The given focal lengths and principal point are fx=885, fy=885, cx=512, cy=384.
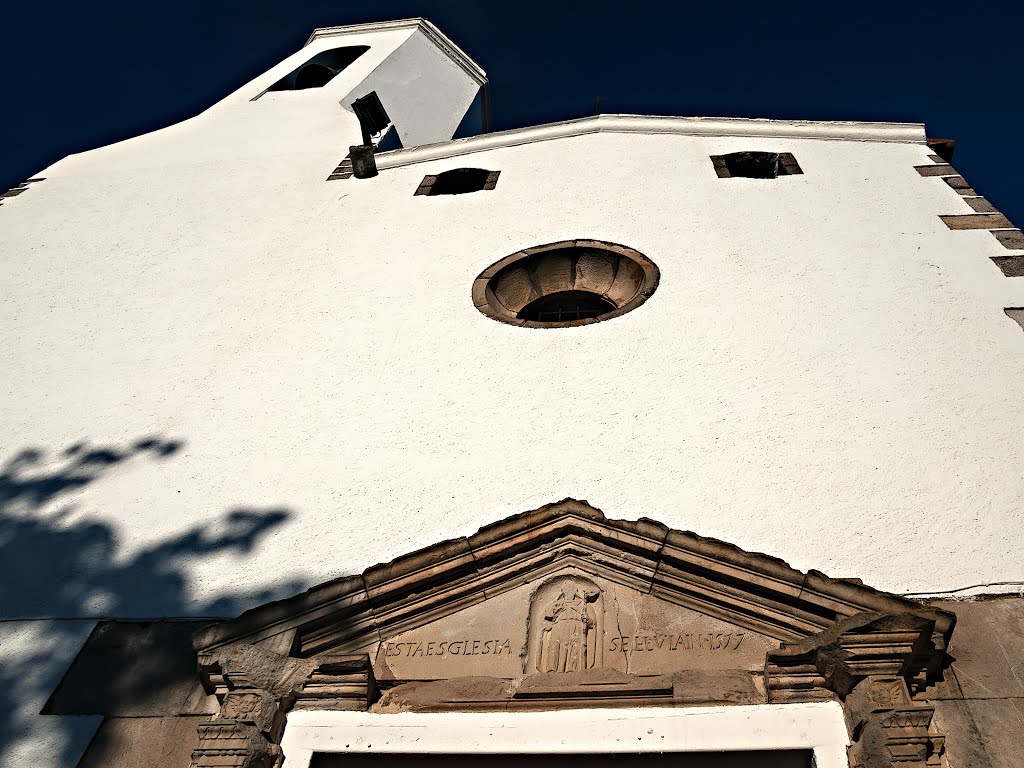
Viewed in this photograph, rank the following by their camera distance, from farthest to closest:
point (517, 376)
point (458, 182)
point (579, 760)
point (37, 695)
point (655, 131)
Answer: point (655, 131) → point (458, 182) → point (517, 376) → point (37, 695) → point (579, 760)

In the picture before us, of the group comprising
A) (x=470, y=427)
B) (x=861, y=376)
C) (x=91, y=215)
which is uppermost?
(x=91, y=215)

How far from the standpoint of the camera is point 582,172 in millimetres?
8312

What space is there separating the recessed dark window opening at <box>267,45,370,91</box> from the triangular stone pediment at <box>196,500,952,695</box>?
466 inches

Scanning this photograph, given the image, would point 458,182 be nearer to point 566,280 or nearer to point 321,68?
point 566,280

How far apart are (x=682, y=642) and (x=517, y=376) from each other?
90.2 inches

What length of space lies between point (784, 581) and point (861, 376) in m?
1.92

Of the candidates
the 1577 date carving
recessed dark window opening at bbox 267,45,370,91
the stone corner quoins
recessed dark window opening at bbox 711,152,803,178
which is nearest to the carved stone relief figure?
the 1577 date carving

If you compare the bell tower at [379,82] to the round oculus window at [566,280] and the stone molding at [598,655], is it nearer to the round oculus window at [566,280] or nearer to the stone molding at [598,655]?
the round oculus window at [566,280]

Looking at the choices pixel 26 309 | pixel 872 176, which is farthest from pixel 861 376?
pixel 26 309

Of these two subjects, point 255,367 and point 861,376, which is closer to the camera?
point 861,376

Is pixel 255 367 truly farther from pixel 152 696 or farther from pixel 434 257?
pixel 152 696

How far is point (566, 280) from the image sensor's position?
23.2ft

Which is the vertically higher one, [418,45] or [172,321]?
[418,45]

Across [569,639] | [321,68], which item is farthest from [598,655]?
[321,68]
